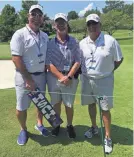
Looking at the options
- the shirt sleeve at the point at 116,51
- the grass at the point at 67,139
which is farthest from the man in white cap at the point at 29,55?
the shirt sleeve at the point at 116,51

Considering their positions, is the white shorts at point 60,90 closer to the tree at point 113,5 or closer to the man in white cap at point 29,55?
the man in white cap at point 29,55

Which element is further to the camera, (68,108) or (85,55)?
(68,108)

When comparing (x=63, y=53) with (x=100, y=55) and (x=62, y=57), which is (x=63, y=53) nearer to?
(x=62, y=57)

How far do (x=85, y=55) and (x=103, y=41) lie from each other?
0.34 metres

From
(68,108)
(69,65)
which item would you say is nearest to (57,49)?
(69,65)

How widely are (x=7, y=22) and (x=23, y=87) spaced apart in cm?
5629

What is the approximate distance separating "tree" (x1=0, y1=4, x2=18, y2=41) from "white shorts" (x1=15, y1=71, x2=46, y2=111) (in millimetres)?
52386

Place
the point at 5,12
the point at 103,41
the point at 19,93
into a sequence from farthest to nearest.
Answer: the point at 5,12 < the point at 19,93 < the point at 103,41

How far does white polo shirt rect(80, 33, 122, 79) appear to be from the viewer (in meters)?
4.50

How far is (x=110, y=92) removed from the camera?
15.5 feet

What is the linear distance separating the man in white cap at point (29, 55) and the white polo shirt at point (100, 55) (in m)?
0.66

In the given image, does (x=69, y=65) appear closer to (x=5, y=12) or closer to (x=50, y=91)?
(x=50, y=91)

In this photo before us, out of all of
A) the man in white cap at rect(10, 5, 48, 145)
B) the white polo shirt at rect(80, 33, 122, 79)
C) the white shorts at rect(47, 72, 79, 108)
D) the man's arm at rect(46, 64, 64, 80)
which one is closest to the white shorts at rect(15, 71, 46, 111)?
the man in white cap at rect(10, 5, 48, 145)

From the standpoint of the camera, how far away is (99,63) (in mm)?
4527
